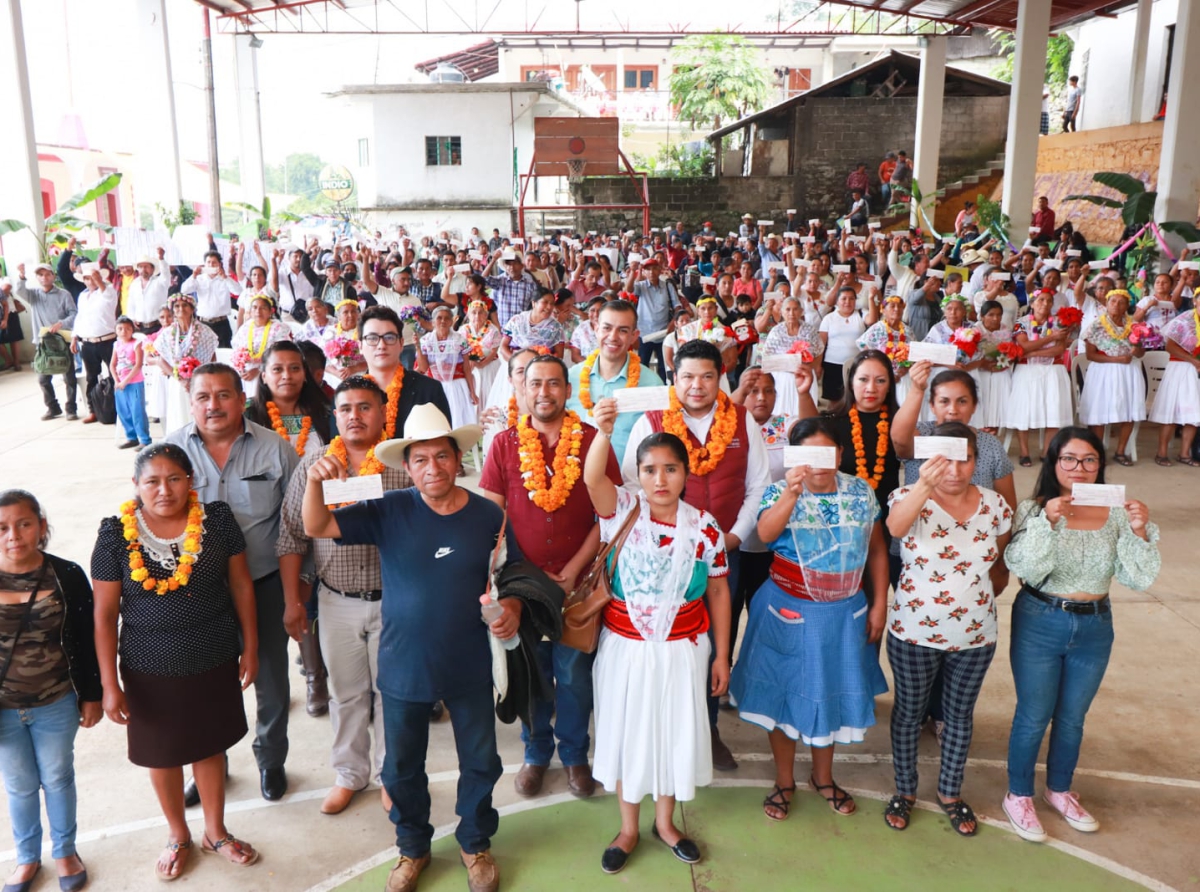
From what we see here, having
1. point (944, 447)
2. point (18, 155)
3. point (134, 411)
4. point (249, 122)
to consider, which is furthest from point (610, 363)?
point (249, 122)

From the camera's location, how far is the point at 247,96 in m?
27.3

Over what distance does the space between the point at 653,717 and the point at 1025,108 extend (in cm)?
1453

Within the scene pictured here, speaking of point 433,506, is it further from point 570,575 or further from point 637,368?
point 637,368

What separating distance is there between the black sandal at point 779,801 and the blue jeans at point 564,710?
71cm

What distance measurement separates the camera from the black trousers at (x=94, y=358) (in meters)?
9.91

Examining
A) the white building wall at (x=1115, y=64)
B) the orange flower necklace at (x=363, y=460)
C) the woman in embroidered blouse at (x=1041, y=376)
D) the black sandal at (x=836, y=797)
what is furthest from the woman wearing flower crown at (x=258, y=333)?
the white building wall at (x=1115, y=64)

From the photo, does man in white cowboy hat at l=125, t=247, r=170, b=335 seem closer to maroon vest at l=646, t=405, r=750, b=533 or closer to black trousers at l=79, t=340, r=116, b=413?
black trousers at l=79, t=340, r=116, b=413

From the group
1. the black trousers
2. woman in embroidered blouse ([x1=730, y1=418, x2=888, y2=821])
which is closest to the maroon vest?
woman in embroidered blouse ([x1=730, y1=418, x2=888, y2=821])

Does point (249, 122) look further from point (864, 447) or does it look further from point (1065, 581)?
point (1065, 581)

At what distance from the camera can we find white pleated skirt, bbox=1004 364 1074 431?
802 cm

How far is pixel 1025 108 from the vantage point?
14477 millimetres

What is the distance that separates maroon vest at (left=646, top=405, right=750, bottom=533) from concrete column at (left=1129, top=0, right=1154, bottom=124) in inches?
734

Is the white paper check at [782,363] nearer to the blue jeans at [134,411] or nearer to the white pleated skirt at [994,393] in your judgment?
the white pleated skirt at [994,393]

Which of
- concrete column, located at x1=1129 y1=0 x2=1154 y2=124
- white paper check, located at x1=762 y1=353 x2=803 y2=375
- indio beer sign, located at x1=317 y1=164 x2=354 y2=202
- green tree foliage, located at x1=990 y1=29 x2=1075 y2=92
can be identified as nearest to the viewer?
white paper check, located at x1=762 y1=353 x2=803 y2=375
